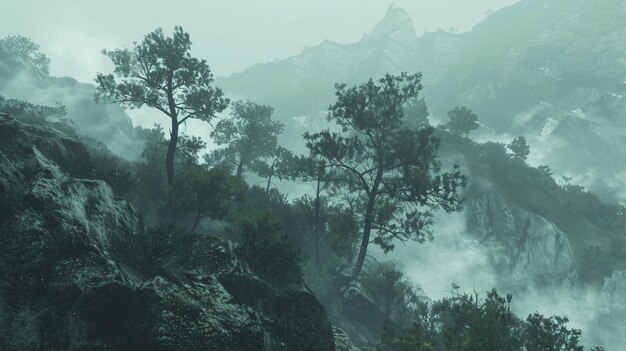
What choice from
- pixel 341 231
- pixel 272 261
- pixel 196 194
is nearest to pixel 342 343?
pixel 272 261

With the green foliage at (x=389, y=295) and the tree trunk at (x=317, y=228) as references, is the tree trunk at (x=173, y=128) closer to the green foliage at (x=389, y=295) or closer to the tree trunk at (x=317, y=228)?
the tree trunk at (x=317, y=228)

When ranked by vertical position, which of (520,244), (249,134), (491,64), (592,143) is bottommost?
(249,134)

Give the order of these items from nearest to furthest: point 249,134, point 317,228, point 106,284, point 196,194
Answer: point 106,284, point 196,194, point 317,228, point 249,134

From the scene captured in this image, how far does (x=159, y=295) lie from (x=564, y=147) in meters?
112

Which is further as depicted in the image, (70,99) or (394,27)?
(394,27)

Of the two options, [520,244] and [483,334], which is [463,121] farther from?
[483,334]

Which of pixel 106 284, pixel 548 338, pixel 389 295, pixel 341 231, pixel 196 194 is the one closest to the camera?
pixel 106 284

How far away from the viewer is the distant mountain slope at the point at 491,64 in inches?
4476

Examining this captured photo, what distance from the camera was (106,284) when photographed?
232 inches

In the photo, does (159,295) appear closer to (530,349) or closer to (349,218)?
Answer: (530,349)

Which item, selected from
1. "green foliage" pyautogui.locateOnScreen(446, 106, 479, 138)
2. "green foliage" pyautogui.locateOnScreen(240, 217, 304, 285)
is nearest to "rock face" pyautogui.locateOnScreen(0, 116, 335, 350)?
"green foliage" pyautogui.locateOnScreen(240, 217, 304, 285)

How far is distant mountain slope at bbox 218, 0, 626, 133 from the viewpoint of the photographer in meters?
114

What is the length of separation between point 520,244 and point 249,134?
1635 inches

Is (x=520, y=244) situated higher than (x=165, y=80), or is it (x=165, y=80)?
(x=520, y=244)
